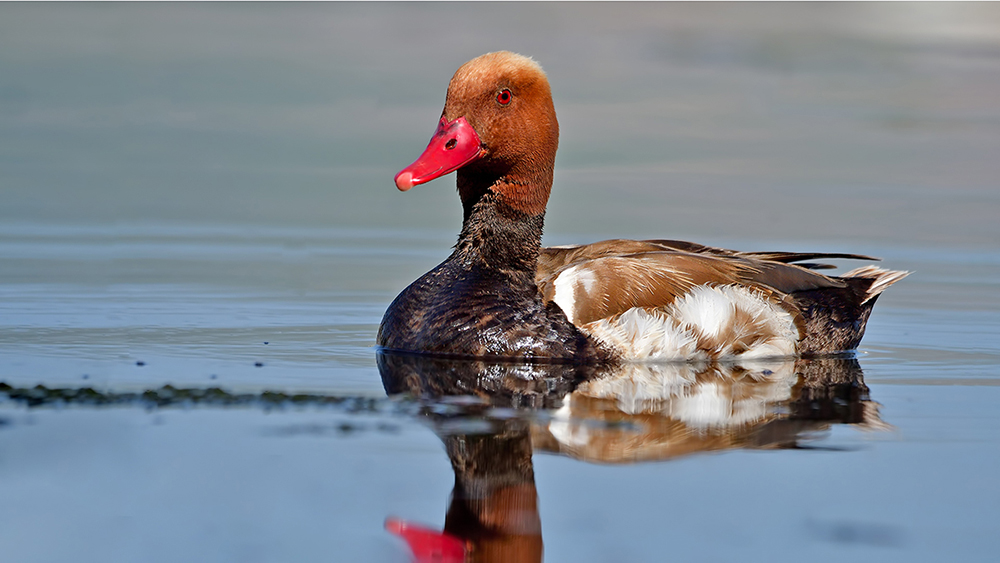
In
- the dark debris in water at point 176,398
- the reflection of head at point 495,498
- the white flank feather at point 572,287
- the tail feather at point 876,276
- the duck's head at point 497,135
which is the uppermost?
the duck's head at point 497,135

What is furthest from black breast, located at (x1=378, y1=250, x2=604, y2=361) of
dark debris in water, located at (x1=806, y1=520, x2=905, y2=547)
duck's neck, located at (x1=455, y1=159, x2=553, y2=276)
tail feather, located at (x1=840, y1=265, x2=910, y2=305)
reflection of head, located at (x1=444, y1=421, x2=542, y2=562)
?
dark debris in water, located at (x1=806, y1=520, x2=905, y2=547)

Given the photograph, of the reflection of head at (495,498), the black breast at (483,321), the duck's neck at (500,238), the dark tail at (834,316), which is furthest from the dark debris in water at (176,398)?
the dark tail at (834,316)

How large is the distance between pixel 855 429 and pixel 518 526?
1928mm

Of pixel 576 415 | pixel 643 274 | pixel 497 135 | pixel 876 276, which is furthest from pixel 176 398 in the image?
pixel 876 276

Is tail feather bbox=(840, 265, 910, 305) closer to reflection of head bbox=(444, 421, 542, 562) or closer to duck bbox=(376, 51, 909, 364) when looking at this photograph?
duck bbox=(376, 51, 909, 364)

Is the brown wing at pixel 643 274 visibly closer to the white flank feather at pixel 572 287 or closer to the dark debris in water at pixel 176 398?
the white flank feather at pixel 572 287

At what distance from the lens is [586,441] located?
4891mm

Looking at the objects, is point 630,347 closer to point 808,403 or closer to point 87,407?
point 808,403

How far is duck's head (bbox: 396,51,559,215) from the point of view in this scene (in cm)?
700

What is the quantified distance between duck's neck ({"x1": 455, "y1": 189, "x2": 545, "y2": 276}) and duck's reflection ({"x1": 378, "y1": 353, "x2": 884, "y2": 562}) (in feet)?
2.65

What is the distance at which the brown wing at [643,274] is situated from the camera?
22.9 feet

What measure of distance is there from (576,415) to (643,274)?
1.91 m

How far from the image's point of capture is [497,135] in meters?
7.13

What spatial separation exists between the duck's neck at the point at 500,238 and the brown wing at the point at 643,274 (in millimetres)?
162
